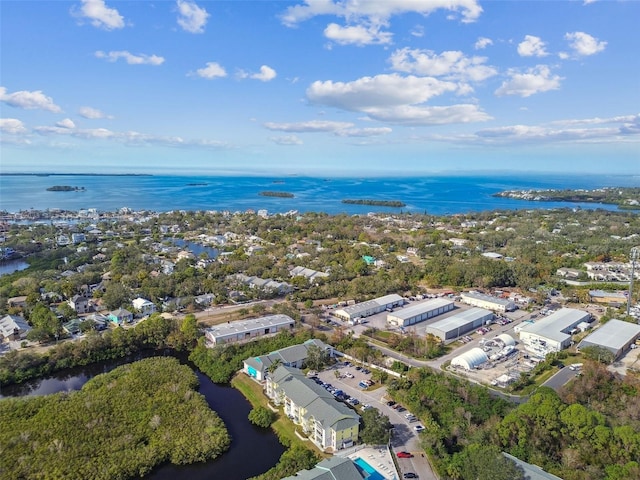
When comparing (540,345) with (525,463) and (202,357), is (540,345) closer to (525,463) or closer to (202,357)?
(525,463)

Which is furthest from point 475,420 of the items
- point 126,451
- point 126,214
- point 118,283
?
point 126,214

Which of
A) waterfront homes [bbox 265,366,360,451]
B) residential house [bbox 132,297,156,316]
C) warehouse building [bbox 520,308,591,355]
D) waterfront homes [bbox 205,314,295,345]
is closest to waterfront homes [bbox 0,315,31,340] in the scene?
residential house [bbox 132,297,156,316]

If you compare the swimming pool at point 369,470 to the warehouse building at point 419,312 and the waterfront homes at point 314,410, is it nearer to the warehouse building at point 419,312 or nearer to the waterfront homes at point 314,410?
the waterfront homes at point 314,410

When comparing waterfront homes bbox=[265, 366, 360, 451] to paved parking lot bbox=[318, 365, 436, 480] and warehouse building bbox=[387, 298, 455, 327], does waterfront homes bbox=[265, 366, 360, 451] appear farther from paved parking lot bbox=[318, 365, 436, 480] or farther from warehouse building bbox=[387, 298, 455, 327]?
warehouse building bbox=[387, 298, 455, 327]

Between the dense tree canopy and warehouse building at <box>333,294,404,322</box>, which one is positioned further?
warehouse building at <box>333,294,404,322</box>

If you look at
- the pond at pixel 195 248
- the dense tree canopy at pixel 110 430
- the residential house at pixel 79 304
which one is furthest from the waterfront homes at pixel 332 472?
the pond at pixel 195 248

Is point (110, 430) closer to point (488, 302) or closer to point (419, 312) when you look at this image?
point (419, 312)

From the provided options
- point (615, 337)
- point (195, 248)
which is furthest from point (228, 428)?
point (195, 248)

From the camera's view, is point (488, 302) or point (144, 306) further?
point (488, 302)
